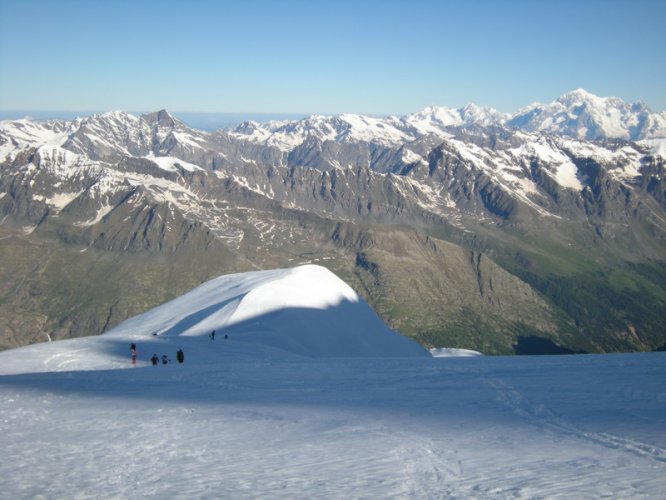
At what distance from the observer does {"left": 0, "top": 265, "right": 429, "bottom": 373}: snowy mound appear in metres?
56.8

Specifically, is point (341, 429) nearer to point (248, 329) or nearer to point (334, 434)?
point (334, 434)

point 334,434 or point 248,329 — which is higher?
point 334,434

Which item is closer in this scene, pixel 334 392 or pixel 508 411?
pixel 508 411

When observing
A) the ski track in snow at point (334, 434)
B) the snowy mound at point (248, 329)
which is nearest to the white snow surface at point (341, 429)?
the ski track in snow at point (334, 434)

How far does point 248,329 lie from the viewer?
77312 millimetres

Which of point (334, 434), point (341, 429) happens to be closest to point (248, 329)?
point (341, 429)

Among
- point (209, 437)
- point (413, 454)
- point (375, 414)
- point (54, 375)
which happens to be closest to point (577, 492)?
point (413, 454)

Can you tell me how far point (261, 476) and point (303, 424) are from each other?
24.2 ft

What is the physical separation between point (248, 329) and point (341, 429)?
171 feet

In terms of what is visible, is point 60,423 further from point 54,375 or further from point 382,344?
point 382,344

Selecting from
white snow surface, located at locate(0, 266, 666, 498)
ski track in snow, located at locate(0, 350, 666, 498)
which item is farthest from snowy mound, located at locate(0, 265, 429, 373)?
ski track in snow, located at locate(0, 350, 666, 498)

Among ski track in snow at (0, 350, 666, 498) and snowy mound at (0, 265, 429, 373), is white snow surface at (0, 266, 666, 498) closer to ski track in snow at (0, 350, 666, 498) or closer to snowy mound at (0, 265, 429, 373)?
ski track in snow at (0, 350, 666, 498)

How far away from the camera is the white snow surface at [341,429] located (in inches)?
763

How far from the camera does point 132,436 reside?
25125 mm
